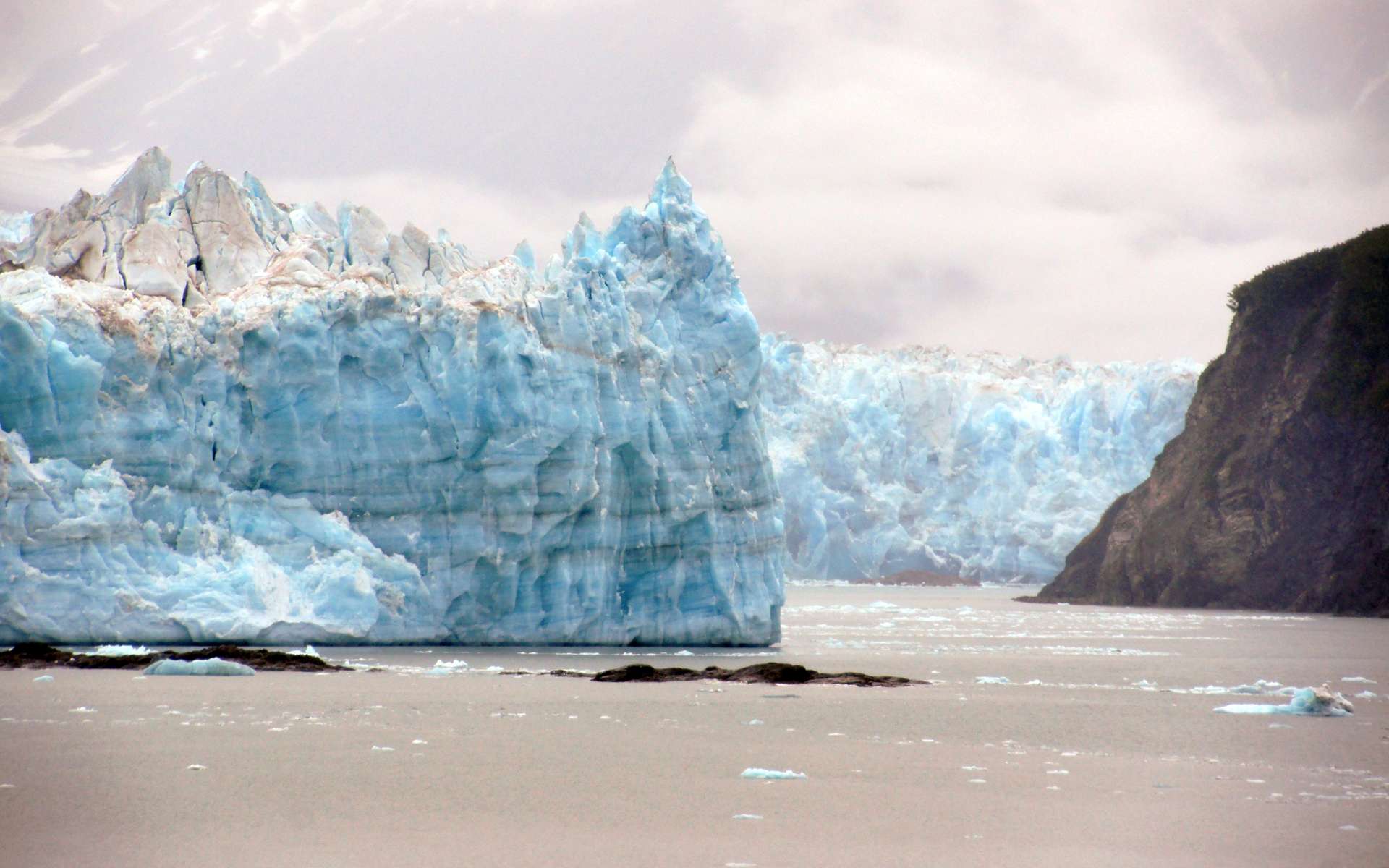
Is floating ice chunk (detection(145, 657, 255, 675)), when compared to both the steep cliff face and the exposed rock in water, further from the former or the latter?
the steep cliff face

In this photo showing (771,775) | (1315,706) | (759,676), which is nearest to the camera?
(771,775)

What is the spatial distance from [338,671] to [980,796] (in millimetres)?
11356

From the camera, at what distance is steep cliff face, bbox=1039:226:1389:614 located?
154ft

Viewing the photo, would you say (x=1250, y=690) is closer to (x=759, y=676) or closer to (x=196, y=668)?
(x=759, y=676)

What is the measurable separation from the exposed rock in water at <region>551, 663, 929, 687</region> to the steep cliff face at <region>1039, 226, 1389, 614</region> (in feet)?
102

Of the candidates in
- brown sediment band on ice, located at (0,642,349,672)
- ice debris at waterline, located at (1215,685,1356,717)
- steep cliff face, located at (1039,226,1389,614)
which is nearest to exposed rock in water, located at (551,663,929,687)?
brown sediment band on ice, located at (0,642,349,672)

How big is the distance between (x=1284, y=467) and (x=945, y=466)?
24051 mm

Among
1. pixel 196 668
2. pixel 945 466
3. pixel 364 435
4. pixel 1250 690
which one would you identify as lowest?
pixel 196 668

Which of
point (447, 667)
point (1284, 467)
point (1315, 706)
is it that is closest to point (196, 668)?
point (447, 667)

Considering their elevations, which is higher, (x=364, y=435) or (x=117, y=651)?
(x=364, y=435)

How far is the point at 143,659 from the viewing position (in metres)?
19.8

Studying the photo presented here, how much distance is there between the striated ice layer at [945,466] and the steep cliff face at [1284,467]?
12443 mm

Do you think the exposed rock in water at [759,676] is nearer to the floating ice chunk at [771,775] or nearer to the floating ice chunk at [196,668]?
the floating ice chunk at [196,668]

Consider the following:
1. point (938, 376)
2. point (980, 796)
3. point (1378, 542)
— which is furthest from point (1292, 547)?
point (980, 796)
